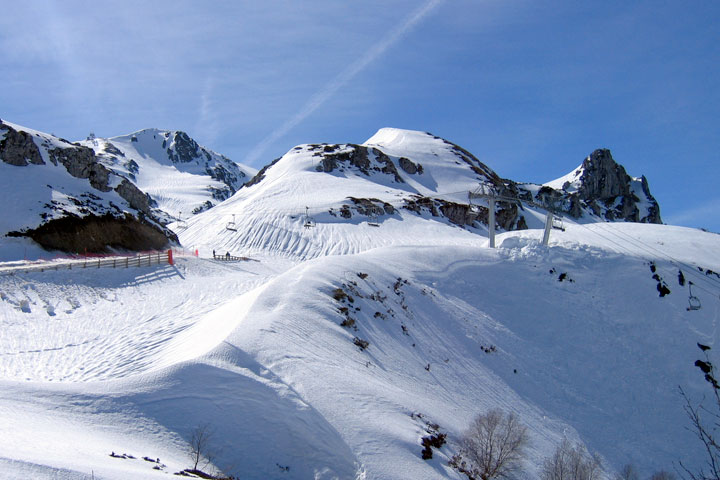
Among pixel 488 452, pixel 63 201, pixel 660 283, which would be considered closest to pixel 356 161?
pixel 63 201

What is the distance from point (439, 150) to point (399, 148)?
1187cm

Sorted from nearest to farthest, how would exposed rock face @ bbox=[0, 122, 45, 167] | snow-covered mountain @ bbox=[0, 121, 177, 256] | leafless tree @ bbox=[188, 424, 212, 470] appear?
leafless tree @ bbox=[188, 424, 212, 470], snow-covered mountain @ bbox=[0, 121, 177, 256], exposed rock face @ bbox=[0, 122, 45, 167]

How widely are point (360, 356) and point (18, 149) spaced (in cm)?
4133

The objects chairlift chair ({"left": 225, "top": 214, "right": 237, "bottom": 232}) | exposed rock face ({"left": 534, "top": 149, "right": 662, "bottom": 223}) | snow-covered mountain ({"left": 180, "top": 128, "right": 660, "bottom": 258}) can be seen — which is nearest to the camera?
snow-covered mountain ({"left": 180, "top": 128, "right": 660, "bottom": 258})

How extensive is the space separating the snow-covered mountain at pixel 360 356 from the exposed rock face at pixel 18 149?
21.3 metres

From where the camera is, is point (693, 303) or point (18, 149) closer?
point (693, 303)

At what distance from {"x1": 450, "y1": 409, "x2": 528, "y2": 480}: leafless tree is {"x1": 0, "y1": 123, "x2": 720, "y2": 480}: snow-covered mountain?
520 mm

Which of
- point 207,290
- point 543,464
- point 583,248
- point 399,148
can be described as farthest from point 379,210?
point 399,148

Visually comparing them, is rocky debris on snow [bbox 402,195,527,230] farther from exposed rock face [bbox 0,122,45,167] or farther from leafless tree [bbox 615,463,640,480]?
leafless tree [bbox 615,463,640,480]

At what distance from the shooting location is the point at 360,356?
14.8 m

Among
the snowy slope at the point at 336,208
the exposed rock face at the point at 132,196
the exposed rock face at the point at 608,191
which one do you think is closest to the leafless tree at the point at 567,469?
the snowy slope at the point at 336,208

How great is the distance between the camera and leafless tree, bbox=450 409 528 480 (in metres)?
10.8

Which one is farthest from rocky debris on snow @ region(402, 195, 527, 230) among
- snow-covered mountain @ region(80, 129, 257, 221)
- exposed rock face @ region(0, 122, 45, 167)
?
snow-covered mountain @ region(80, 129, 257, 221)

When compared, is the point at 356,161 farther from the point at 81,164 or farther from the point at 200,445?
the point at 200,445
